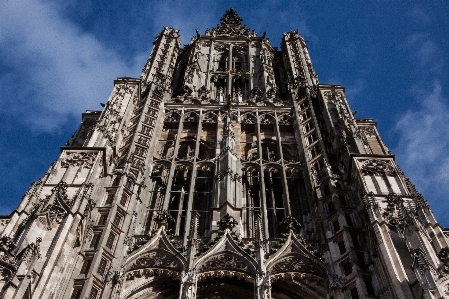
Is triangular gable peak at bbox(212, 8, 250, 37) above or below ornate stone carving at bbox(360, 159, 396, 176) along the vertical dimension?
above

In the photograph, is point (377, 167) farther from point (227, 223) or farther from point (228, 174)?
point (227, 223)

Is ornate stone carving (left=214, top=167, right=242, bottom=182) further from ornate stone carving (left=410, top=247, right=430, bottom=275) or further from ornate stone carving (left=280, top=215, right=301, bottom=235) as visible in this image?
ornate stone carving (left=410, top=247, right=430, bottom=275)

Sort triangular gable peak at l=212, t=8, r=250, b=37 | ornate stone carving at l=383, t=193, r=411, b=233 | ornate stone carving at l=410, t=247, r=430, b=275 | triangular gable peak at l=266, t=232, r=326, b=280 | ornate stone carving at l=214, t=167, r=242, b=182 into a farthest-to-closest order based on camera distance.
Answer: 1. triangular gable peak at l=212, t=8, r=250, b=37
2. ornate stone carving at l=214, t=167, r=242, b=182
3. triangular gable peak at l=266, t=232, r=326, b=280
4. ornate stone carving at l=383, t=193, r=411, b=233
5. ornate stone carving at l=410, t=247, r=430, b=275

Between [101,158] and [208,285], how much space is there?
20.7 ft

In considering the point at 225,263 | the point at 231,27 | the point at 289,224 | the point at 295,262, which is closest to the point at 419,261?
the point at 295,262

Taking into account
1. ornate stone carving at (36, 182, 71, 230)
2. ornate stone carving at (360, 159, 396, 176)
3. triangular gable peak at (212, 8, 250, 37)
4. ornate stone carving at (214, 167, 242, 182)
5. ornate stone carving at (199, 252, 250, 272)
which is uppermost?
triangular gable peak at (212, 8, 250, 37)

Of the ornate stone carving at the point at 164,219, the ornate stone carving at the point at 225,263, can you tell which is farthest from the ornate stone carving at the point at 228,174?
the ornate stone carving at the point at 225,263

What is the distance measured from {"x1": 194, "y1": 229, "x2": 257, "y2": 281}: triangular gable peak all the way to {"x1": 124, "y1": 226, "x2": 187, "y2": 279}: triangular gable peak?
578 millimetres

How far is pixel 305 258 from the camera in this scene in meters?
18.0

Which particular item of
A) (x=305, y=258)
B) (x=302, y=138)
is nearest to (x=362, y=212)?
(x=305, y=258)

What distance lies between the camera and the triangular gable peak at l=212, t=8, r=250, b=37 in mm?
42525

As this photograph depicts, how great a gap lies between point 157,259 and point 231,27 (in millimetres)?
29510

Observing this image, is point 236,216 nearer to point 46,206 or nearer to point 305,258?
point 305,258

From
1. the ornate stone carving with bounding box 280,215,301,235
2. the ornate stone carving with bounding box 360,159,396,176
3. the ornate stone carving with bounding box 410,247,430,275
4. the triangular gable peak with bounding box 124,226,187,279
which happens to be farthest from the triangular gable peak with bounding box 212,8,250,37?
the ornate stone carving with bounding box 410,247,430,275
